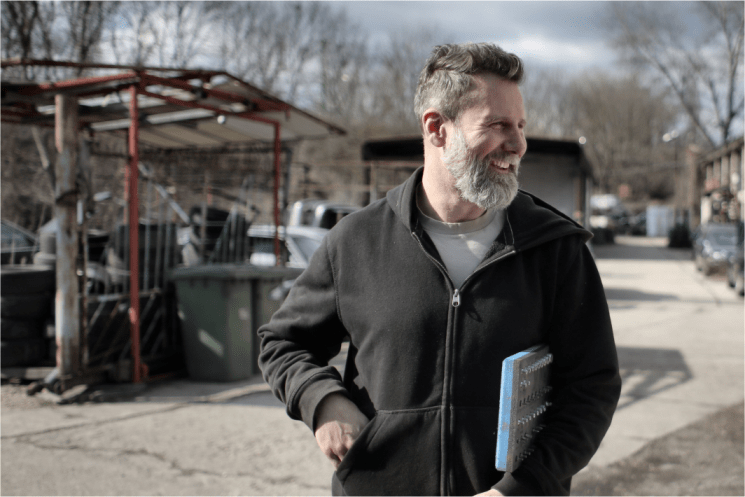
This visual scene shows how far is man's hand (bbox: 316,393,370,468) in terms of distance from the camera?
1.73 metres

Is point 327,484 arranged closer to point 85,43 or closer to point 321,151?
point 85,43

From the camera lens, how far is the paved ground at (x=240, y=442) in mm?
4035

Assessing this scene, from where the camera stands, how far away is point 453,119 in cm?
176

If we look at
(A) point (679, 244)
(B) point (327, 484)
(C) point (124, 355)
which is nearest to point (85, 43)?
(C) point (124, 355)

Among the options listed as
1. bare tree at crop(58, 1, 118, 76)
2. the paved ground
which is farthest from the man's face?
bare tree at crop(58, 1, 118, 76)

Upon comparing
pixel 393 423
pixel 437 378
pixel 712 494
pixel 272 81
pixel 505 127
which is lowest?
pixel 712 494

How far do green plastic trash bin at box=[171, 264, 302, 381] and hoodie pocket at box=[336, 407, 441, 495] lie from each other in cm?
475

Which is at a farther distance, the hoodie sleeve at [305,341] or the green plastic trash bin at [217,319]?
the green plastic trash bin at [217,319]

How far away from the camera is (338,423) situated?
68.3 inches

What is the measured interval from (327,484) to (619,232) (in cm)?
4415

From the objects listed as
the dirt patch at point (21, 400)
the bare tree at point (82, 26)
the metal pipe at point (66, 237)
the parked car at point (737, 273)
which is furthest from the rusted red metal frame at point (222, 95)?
the parked car at point (737, 273)

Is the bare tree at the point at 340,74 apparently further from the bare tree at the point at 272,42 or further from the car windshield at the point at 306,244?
the car windshield at the point at 306,244

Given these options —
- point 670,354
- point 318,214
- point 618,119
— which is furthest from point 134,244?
point 618,119

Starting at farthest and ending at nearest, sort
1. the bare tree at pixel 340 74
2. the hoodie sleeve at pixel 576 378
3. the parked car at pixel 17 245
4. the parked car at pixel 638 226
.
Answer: the parked car at pixel 638 226
the bare tree at pixel 340 74
the parked car at pixel 17 245
the hoodie sleeve at pixel 576 378
